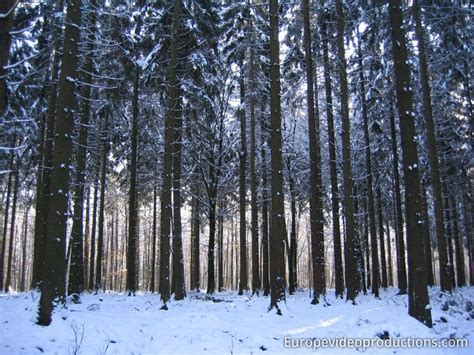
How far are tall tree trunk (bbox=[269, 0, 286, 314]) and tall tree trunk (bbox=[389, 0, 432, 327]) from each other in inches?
151

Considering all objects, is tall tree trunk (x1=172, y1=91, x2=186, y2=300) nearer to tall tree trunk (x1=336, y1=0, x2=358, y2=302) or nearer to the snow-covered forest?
the snow-covered forest

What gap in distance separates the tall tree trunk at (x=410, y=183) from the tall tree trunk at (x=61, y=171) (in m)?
8.10

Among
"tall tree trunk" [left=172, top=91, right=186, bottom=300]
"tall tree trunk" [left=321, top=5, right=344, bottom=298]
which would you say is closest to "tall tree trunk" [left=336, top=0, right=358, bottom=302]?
"tall tree trunk" [left=321, top=5, right=344, bottom=298]

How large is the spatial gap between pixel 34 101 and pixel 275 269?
13951 millimetres

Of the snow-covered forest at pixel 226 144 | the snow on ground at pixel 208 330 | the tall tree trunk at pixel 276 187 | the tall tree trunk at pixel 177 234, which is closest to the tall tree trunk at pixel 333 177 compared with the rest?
the snow-covered forest at pixel 226 144

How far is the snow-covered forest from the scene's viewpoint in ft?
29.2

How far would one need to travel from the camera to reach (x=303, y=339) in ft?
27.7

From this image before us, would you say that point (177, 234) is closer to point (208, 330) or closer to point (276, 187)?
point (276, 187)

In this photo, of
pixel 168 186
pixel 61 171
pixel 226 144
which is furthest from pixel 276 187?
pixel 226 144

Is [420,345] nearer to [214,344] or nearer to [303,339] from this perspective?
[303,339]

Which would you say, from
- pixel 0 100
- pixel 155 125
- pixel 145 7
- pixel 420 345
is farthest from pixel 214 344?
pixel 155 125

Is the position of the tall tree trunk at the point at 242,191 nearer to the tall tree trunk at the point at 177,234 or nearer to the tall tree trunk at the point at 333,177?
the tall tree trunk at the point at 177,234

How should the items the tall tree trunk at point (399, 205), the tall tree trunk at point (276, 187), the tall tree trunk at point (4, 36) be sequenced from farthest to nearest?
the tall tree trunk at point (399, 205) < the tall tree trunk at point (276, 187) < the tall tree trunk at point (4, 36)

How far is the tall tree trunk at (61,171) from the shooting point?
857 centimetres
